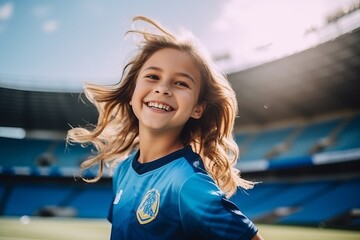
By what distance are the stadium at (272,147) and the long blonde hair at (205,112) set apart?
1440cm

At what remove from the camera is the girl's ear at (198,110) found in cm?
204

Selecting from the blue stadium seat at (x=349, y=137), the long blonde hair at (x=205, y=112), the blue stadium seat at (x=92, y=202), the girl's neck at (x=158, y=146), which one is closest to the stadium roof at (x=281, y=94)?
the blue stadium seat at (x=349, y=137)

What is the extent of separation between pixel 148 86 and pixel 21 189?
28614 mm

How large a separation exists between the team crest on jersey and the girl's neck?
377mm

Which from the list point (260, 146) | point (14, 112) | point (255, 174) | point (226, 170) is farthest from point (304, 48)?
point (14, 112)

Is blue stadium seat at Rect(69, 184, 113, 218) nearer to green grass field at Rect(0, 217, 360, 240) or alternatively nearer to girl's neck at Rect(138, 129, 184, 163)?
green grass field at Rect(0, 217, 360, 240)

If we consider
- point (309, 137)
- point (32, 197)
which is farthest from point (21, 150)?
point (309, 137)

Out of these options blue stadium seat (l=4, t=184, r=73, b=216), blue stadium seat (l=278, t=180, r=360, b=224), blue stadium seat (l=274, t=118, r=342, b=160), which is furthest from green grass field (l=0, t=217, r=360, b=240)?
blue stadium seat (l=4, t=184, r=73, b=216)

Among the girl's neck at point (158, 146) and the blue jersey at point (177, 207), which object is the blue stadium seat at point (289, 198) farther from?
the blue jersey at point (177, 207)

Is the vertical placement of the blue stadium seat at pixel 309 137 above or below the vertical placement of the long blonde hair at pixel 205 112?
above

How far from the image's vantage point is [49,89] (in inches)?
963

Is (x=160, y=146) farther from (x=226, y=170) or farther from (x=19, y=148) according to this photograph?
(x=19, y=148)

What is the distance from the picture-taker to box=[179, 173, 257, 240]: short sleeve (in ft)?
3.98

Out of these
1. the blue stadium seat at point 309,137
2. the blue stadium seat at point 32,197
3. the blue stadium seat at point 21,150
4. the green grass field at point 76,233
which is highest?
the blue stadium seat at point 309,137
